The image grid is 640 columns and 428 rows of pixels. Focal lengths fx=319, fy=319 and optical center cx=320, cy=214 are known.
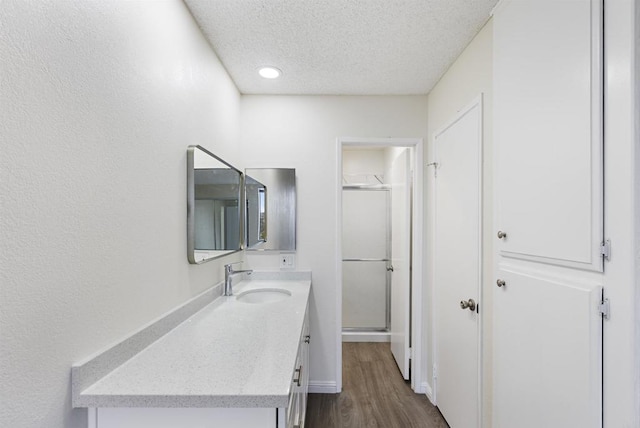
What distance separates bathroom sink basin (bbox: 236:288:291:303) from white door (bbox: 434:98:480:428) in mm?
1107

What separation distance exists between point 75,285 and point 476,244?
70.3 inches

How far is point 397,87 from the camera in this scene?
8.11 feet

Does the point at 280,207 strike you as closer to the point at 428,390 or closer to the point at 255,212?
the point at 255,212

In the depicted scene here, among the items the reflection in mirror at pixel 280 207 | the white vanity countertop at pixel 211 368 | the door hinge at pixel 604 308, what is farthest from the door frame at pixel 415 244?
the door hinge at pixel 604 308

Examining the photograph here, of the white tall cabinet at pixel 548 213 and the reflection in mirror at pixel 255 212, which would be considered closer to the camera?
the white tall cabinet at pixel 548 213

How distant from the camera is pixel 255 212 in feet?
8.52

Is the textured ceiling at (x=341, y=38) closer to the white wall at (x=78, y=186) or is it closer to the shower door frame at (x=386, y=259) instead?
the white wall at (x=78, y=186)

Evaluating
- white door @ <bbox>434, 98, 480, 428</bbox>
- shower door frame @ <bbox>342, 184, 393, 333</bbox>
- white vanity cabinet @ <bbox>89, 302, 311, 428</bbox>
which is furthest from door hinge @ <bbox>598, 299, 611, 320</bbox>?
shower door frame @ <bbox>342, 184, 393, 333</bbox>

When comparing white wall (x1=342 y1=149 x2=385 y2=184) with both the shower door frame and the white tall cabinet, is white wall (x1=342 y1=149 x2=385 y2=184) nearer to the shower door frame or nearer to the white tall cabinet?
the shower door frame

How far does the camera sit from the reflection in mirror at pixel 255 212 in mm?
2561

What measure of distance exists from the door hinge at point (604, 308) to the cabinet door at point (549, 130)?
0.30ft

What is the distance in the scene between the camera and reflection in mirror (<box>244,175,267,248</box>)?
2.56 m

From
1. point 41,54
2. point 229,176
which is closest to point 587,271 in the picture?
point 41,54

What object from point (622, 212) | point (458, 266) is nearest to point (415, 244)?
point (458, 266)
